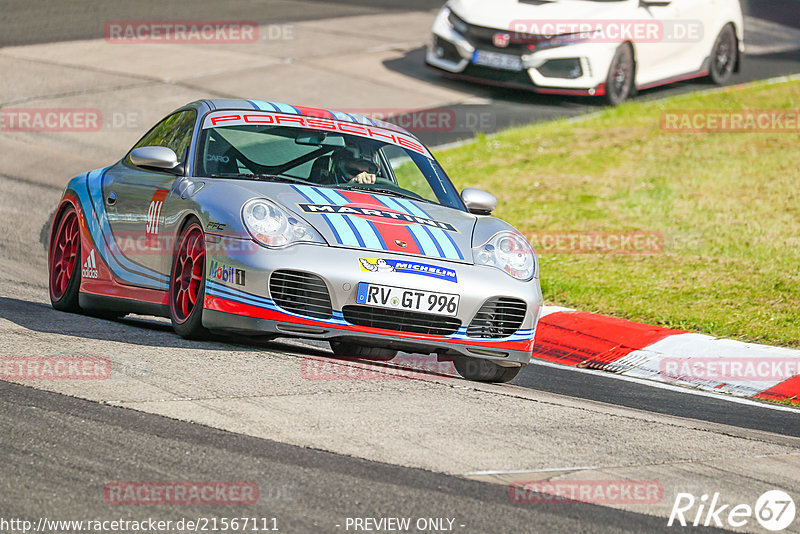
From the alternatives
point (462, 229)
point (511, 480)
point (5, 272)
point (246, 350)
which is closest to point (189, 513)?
point (511, 480)

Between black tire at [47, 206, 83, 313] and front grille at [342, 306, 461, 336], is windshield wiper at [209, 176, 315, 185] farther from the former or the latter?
black tire at [47, 206, 83, 313]

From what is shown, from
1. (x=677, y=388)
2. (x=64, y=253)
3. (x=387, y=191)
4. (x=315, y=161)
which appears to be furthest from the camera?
(x=64, y=253)

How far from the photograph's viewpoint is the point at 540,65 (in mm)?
16594

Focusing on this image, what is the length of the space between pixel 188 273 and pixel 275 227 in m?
0.68

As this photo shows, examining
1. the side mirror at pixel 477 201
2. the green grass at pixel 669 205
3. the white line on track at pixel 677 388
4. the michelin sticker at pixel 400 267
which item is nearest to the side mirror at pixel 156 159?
the michelin sticker at pixel 400 267

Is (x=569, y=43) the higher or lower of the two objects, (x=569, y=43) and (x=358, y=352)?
the lower

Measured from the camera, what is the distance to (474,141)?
1547cm

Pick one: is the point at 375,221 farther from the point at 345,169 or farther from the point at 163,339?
the point at 163,339

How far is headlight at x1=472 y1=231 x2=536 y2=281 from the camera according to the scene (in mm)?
6773

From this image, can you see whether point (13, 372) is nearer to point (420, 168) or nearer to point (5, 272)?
point (420, 168)

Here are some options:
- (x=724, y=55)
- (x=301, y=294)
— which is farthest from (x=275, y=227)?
(x=724, y=55)


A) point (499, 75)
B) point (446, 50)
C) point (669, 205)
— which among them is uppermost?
point (446, 50)

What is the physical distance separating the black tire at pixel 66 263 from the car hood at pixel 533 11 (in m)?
9.37

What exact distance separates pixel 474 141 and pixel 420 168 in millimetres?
7579
